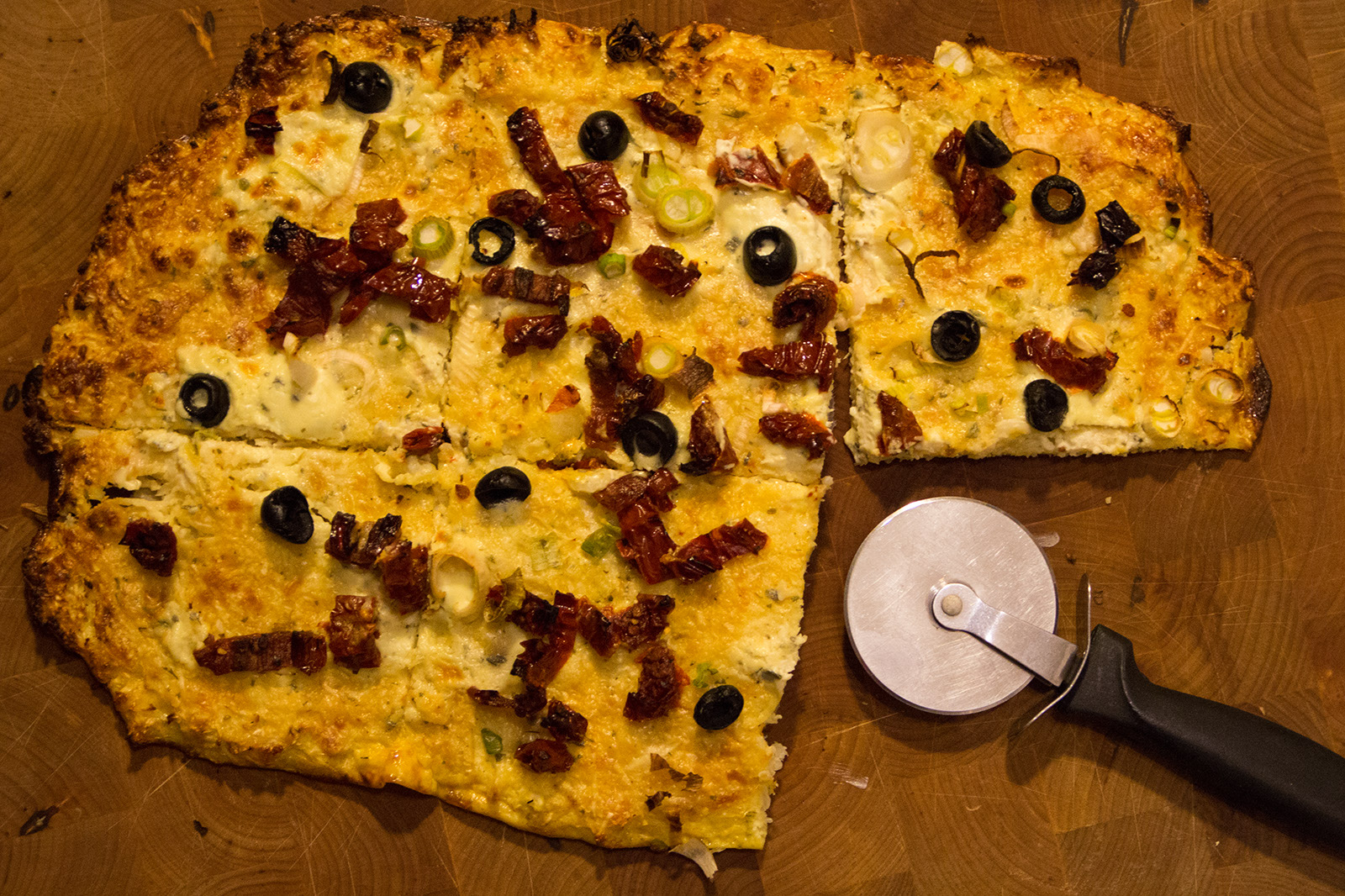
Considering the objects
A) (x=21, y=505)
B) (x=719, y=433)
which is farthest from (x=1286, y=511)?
(x=21, y=505)

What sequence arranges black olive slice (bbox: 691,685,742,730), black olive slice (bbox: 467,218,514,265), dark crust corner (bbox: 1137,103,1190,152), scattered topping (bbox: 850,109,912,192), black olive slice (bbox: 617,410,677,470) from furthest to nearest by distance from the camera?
1. dark crust corner (bbox: 1137,103,1190,152)
2. scattered topping (bbox: 850,109,912,192)
3. black olive slice (bbox: 467,218,514,265)
4. black olive slice (bbox: 617,410,677,470)
5. black olive slice (bbox: 691,685,742,730)

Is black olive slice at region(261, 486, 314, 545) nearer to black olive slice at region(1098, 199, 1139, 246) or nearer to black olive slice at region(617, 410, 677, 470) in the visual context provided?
black olive slice at region(617, 410, 677, 470)

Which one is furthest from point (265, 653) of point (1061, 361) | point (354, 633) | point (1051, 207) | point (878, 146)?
point (1051, 207)

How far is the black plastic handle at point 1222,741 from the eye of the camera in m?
5.41

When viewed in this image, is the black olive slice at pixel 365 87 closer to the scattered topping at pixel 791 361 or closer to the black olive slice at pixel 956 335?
the scattered topping at pixel 791 361

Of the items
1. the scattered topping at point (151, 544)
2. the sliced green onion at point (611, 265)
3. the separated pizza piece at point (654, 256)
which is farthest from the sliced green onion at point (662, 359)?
the scattered topping at point (151, 544)

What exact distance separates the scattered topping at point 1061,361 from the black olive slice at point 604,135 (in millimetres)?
2703

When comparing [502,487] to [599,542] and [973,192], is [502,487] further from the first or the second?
[973,192]

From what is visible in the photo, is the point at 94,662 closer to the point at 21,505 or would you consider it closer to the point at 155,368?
the point at 21,505

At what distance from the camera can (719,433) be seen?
5.48 m

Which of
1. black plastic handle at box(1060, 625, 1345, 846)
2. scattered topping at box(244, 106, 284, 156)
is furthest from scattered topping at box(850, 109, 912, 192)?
scattered topping at box(244, 106, 284, 156)

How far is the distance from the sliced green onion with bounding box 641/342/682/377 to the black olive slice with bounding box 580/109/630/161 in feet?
4.05

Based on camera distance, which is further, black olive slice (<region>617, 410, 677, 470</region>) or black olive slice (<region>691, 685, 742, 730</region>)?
black olive slice (<region>617, 410, 677, 470</region>)

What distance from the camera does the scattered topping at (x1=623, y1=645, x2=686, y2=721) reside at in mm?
5344
